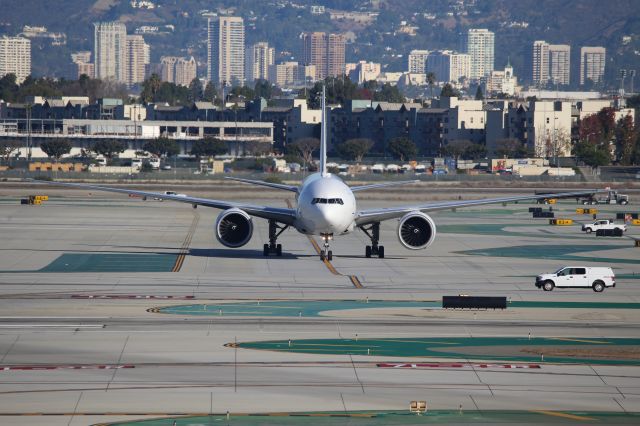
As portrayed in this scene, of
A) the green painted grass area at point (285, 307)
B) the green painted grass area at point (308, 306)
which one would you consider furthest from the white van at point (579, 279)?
the green painted grass area at point (285, 307)

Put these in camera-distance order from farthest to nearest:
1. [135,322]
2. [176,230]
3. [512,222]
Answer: [512,222], [176,230], [135,322]

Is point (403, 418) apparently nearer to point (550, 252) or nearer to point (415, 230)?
point (415, 230)

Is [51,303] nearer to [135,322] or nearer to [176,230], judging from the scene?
[135,322]

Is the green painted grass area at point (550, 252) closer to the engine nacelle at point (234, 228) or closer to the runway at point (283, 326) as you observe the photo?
the runway at point (283, 326)

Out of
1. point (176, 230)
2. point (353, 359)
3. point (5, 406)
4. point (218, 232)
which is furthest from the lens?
point (176, 230)

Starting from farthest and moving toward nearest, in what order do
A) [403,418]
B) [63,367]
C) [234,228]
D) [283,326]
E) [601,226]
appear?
[601,226] < [234,228] < [283,326] < [63,367] < [403,418]

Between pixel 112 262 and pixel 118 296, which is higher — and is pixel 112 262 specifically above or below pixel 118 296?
below

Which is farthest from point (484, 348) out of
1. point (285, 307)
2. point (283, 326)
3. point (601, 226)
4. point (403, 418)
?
point (601, 226)

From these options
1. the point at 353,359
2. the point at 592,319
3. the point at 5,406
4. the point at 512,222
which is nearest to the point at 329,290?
the point at 592,319
